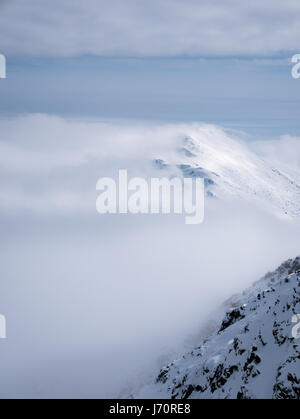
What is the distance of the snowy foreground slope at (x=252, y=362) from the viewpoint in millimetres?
27094

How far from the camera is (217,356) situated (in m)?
35.3

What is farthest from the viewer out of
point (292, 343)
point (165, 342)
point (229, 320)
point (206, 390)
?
point (165, 342)

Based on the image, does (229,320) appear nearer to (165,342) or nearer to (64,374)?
(165,342)

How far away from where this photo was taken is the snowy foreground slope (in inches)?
1067

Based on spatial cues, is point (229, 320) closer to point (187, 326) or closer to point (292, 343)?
point (292, 343)

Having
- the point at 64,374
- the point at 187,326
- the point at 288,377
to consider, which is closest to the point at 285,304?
the point at 288,377

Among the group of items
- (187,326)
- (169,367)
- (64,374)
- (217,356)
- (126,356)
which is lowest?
(64,374)

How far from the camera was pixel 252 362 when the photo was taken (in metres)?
30.0

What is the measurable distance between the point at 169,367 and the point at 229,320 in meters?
9.46

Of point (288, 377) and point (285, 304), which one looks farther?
point (285, 304)
